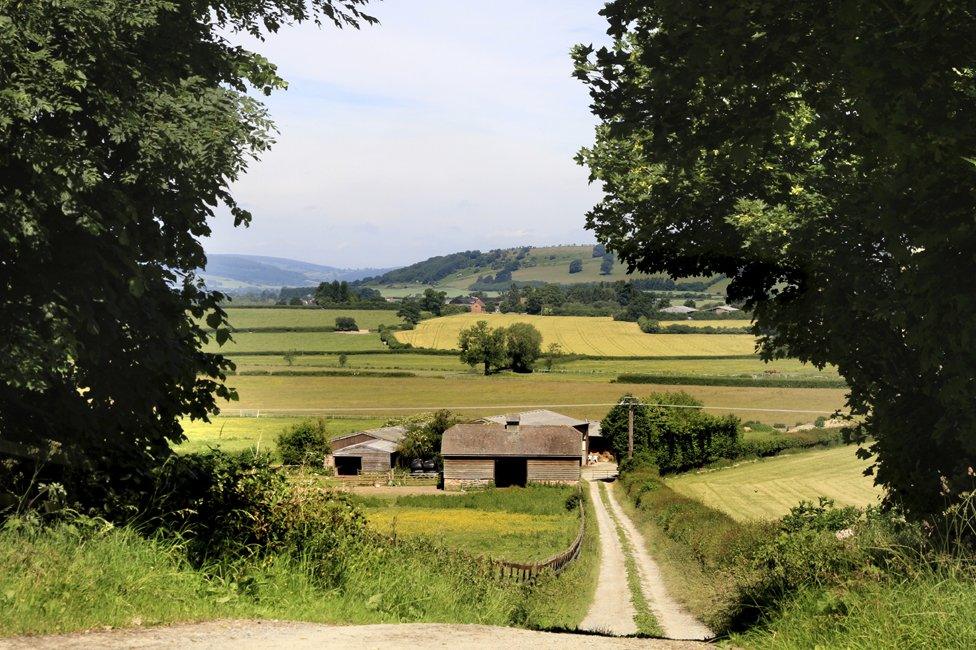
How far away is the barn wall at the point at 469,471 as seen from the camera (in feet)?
219

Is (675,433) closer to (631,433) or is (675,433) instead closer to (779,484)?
(631,433)

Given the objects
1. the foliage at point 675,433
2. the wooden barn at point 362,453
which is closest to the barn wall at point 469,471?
the wooden barn at point 362,453

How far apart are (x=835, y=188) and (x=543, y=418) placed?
68.5m

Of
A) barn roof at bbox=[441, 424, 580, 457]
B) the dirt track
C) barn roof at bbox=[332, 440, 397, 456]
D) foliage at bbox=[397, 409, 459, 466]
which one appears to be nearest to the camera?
the dirt track

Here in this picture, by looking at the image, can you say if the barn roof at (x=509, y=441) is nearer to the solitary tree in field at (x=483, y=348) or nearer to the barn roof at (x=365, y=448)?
the barn roof at (x=365, y=448)

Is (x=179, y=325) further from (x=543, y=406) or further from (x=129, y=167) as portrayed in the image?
(x=543, y=406)

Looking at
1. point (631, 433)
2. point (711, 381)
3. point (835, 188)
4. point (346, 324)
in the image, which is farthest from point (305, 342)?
point (835, 188)

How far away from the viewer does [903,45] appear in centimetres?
960

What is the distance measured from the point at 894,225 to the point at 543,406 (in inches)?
3038

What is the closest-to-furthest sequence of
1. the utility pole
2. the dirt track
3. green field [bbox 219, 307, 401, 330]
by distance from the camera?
the dirt track < the utility pole < green field [bbox 219, 307, 401, 330]

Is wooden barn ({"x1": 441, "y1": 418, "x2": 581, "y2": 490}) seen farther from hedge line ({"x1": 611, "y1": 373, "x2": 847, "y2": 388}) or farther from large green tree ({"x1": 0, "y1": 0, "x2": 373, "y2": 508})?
large green tree ({"x1": 0, "y1": 0, "x2": 373, "y2": 508})

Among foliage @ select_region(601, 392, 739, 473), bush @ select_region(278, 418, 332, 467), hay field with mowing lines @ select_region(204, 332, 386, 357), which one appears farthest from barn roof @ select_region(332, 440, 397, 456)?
hay field with mowing lines @ select_region(204, 332, 386, 357)

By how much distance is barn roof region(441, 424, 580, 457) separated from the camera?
2650 inches

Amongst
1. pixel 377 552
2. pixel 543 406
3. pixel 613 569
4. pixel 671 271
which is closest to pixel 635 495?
pixel 613 569
